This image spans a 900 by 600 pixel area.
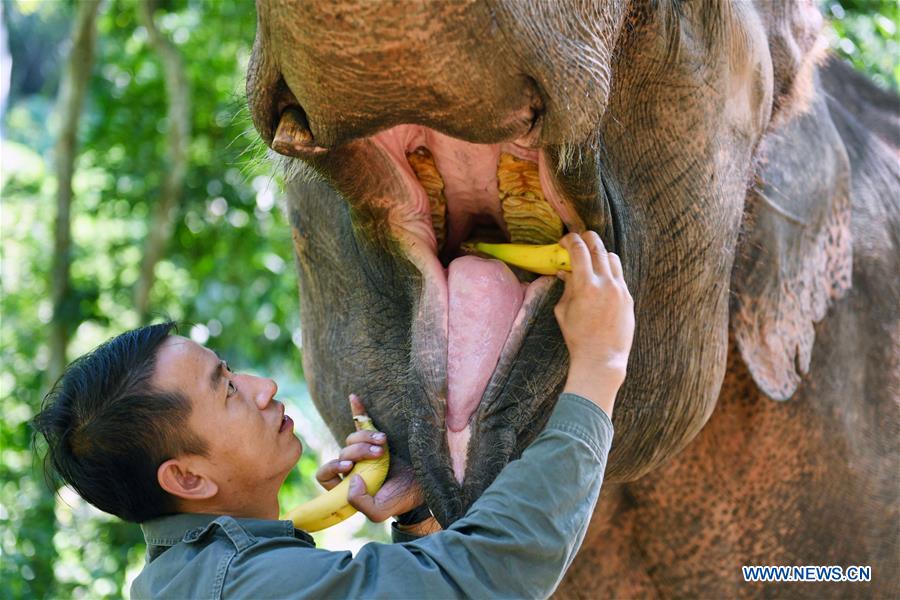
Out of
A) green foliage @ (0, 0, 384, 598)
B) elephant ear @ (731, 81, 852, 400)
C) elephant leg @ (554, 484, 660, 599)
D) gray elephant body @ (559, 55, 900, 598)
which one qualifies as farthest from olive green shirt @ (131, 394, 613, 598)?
green foliage @ (0, 0, 384, 598)

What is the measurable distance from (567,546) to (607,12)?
79cm

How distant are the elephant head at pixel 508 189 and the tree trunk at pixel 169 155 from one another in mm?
4071

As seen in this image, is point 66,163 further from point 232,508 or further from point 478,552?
point 478,552

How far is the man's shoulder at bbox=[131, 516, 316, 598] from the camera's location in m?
1.75

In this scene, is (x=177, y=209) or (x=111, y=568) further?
(x=177, y=209)

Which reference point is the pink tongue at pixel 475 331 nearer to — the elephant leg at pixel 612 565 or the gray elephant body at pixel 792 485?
the gray elephant body at pixel 792 485

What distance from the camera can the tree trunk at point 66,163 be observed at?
6414mm

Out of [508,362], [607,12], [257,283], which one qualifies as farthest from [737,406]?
[257,283]

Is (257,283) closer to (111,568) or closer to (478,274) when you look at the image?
(111,568)

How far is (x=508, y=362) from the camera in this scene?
184 centimetres

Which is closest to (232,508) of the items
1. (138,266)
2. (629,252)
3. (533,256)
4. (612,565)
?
(533,256)

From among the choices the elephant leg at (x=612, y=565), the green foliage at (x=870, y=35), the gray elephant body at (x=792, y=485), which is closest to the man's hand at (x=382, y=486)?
the gray elephant body at (x=792, y=485)

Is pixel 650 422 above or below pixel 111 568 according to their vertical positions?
above

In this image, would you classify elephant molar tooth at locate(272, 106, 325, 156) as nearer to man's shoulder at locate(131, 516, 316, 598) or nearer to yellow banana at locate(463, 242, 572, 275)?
yellow banana at locate(463, 242, 572, 275)
